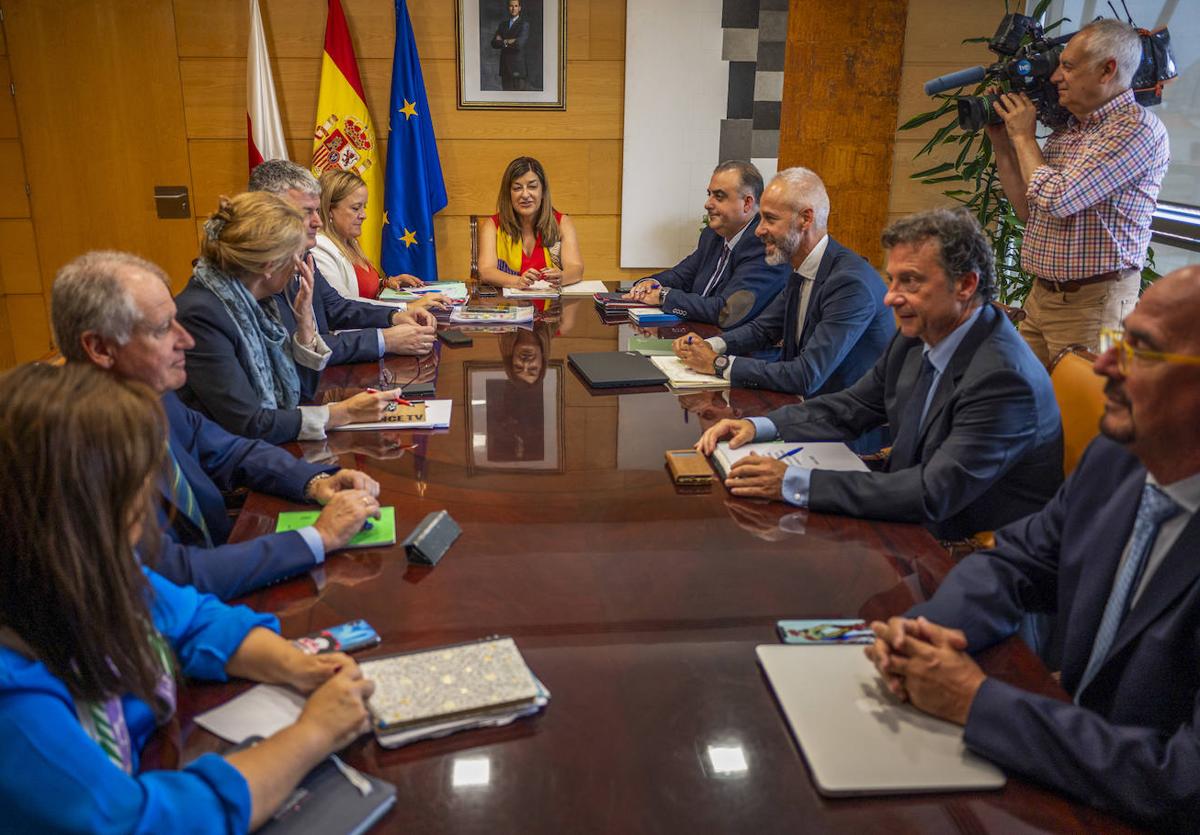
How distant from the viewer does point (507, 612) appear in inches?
56.4

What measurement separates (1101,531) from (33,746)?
138cm

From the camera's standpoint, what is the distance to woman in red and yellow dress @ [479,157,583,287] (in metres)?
4.53

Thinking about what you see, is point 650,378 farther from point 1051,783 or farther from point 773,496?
point 1051,783

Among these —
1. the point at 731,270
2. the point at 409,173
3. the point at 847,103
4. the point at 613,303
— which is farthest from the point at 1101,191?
the point at 409,173

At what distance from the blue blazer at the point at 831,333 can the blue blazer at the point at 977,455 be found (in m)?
0.62

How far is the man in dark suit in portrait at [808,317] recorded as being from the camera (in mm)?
2768

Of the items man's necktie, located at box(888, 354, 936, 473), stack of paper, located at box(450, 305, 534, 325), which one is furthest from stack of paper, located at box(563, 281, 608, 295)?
man's necktie, located at box(888, 354, 936, 473)

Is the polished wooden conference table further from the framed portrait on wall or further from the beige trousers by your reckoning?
the framed portrait on wall

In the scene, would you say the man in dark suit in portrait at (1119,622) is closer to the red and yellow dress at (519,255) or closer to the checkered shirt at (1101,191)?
the checkered shirt at (1101,191)

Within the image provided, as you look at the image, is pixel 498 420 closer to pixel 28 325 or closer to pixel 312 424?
pixel 312 424

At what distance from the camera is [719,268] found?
399 centimetres

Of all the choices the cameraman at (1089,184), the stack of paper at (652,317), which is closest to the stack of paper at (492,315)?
the stack of paper at (652,317)

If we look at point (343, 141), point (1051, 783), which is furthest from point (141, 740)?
point (343, 141)

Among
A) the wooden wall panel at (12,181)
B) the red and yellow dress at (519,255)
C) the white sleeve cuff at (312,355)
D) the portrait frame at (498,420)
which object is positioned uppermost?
the wooden wall panel at (12,181)
